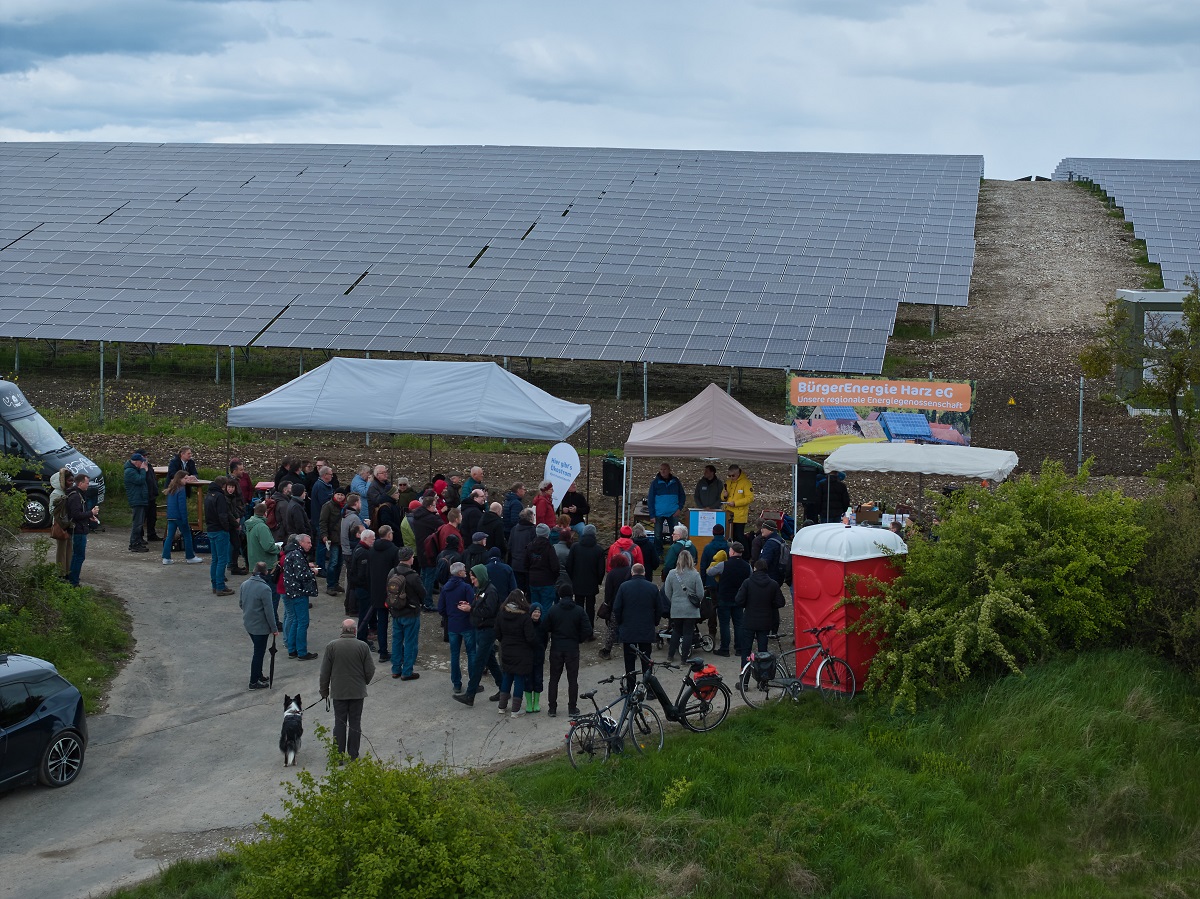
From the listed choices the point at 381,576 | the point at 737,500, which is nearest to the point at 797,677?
the point at 381,576

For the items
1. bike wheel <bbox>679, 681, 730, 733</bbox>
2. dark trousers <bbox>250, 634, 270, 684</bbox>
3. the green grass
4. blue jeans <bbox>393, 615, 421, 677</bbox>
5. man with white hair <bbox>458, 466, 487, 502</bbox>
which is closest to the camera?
the green grass

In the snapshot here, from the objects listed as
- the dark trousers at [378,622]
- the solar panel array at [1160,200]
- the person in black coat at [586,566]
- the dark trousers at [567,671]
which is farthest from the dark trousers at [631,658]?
the solar panel array at [1160,200]

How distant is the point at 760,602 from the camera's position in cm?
1318

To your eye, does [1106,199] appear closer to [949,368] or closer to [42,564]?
[949,368]

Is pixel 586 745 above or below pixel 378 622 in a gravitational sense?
below

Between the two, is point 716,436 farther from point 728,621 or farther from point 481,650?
point 481,650

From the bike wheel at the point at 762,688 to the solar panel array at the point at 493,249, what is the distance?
1285cm

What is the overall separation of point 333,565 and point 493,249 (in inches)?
721

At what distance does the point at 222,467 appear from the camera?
23.1 meters

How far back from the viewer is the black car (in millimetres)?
10344

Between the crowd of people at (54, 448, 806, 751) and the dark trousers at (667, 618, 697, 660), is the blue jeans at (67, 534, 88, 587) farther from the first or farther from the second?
the dark trousers at (667, 618, 697, 660)

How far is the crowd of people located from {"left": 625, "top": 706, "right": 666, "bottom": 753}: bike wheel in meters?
0.96

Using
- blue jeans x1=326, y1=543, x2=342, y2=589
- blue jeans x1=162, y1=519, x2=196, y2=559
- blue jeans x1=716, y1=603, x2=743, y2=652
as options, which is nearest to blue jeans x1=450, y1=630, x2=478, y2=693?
blue jeans x1=716, y1=603, x2=743, y2=652

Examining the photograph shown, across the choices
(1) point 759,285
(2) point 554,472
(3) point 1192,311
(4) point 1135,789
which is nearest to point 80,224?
(1) point 759,285
